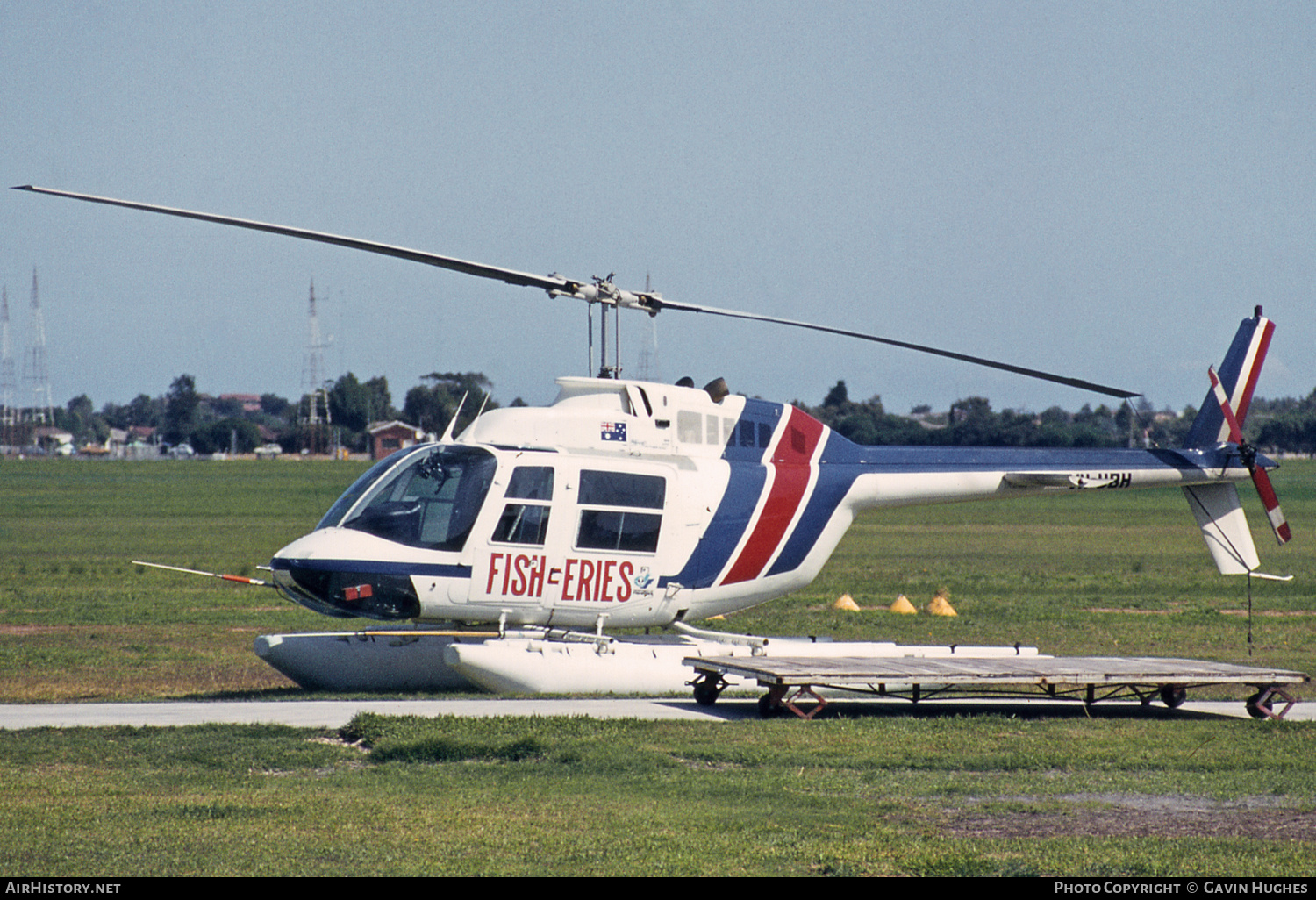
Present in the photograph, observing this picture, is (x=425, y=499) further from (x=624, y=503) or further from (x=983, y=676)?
(x=983, y=676)

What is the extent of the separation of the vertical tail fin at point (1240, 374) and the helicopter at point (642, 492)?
25 mm

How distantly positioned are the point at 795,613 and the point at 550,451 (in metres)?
11.9

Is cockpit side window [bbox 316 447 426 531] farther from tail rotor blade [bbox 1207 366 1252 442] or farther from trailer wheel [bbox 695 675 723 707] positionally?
tail rotor blade [bbox 1207 366 1252 442]

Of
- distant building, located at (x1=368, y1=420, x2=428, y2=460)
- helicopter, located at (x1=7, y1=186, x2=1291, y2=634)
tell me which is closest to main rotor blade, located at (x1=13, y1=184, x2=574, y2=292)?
helicopter, located at (x1=7, y1=186, x2=1291, y2=634)

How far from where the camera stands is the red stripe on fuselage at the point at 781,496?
1695 centimetres

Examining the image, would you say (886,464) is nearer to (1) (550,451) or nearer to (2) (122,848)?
(1) (550,451)

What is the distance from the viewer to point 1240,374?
1905 cm

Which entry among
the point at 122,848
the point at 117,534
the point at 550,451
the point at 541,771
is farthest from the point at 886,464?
the point at 117,534

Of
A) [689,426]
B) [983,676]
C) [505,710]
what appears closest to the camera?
[983,676]

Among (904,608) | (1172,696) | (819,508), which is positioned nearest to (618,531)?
(819,508)

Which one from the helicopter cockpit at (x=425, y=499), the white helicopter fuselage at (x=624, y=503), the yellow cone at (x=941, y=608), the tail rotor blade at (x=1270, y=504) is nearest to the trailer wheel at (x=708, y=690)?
the white helicopter fuselage at (x=624, y=503)

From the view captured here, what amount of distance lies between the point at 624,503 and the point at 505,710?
273 centimetres

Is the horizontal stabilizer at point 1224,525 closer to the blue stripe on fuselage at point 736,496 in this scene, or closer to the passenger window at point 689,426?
the blue stripe on fuselage at point 736,496

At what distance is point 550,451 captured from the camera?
51.0ft
